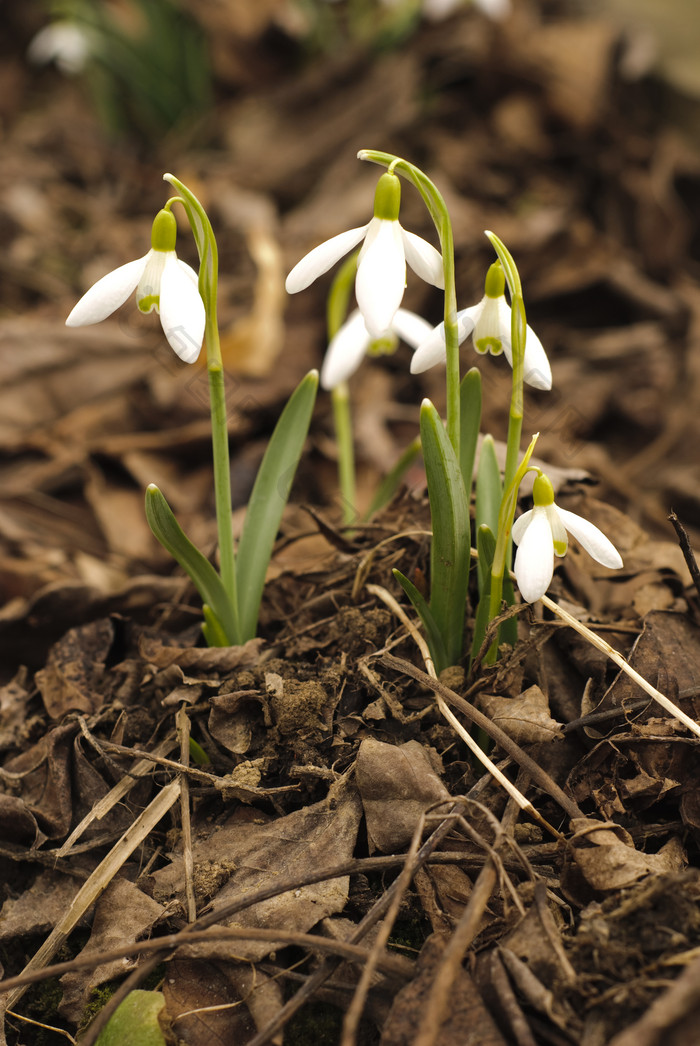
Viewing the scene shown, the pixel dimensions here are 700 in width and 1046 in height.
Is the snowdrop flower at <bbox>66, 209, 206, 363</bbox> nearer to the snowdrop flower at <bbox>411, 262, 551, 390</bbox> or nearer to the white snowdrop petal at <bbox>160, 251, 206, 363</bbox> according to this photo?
the white snowdrop petal at <bbox>160, 251, 206, 363</bbox>

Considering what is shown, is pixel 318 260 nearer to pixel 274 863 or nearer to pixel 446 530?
pixel 446 530

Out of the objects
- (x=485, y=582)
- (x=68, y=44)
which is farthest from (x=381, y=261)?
(x=68, y=44)

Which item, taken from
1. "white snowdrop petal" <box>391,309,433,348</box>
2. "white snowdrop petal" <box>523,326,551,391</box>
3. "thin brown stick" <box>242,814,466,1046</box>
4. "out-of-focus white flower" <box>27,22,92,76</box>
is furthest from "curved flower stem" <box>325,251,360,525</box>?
"out-of-focus white flower" <box>27,22,92,76</box>

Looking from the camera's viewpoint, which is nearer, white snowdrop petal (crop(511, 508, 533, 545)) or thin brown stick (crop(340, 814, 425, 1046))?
thin brown stick (crop(340, 814, 425, 1046))

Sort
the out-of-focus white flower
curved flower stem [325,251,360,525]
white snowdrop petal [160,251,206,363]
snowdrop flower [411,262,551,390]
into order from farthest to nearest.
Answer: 1. the out-of-focus white flower
2. curved flower stem [325,251,360,525]
3. snowdrop flower [411,262,551,390]
4. white snowdrop petal [160,251,206,363]

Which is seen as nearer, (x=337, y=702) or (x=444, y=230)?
(x=444, y=230)

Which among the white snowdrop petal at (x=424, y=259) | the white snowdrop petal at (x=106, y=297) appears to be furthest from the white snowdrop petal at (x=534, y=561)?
the white snowdrop petal at (x=106, y=297)

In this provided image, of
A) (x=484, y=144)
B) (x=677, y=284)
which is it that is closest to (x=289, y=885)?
(x=677, y=284)
